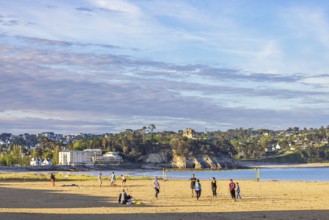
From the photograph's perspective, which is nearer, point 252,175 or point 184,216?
point 184,216

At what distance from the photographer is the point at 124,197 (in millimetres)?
32188

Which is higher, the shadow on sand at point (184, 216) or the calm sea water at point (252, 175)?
the shadow on sand at point (184, 216)

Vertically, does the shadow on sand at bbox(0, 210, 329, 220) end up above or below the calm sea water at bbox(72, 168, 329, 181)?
above

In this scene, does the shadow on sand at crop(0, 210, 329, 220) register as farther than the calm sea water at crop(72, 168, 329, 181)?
No

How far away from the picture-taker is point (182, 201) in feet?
111

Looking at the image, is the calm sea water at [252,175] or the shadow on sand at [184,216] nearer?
the shadow on sand at [184,216]

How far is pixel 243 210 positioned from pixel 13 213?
1093 cm

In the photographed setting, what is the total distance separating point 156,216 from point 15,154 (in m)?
168

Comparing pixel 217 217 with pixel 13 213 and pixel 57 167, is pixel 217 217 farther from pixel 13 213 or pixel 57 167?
→ pixel 57 167

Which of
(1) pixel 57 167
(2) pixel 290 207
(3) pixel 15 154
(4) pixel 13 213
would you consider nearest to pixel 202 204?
(2) pixel 290 207

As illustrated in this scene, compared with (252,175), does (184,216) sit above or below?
above

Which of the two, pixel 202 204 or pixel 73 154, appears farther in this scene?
pixel 73 154

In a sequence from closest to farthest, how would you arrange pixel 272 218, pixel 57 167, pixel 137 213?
pixel 272 218
pixel 137 213
pixel 57 167

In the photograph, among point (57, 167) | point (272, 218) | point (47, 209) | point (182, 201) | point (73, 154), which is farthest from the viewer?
point (73, 154)
